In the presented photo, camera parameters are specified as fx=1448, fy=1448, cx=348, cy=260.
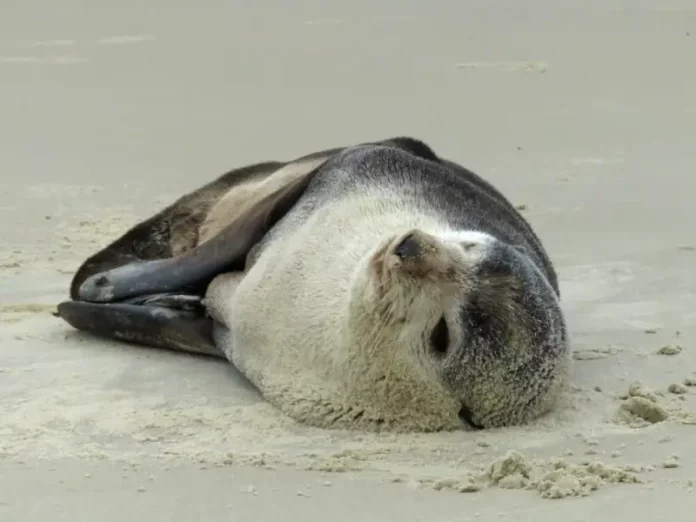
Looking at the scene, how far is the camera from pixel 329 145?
10.4 meters

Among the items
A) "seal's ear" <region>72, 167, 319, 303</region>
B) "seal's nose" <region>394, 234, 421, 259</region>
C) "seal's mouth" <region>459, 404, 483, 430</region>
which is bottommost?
"seal's mouth" <region>459, 404, 483, 430</region>

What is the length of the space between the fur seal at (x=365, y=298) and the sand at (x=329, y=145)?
0.12 metres

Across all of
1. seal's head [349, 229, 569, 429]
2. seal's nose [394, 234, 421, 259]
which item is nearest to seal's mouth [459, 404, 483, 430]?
seal's head [349, 229, 569, 429]

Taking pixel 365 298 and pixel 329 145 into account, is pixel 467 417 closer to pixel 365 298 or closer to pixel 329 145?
pixel 365 298

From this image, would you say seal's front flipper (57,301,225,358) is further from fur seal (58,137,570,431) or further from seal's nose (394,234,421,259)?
seal's nose (394,234,421,259)

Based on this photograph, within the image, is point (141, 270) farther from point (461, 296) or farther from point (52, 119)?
point (52, 119)

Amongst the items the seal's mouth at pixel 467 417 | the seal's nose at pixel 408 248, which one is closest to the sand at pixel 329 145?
the seal's mouth at pixel 467 417

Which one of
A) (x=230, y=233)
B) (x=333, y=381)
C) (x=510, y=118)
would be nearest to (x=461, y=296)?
(x=333, y=381)

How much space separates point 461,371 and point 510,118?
632 centimetres

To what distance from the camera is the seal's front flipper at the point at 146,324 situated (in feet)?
20.0

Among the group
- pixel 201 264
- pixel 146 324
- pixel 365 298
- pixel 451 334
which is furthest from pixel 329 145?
pixel 451 334

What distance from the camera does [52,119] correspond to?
439 inches

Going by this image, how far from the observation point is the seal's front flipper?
6109mm

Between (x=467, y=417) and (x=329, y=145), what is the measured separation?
5667 mm
